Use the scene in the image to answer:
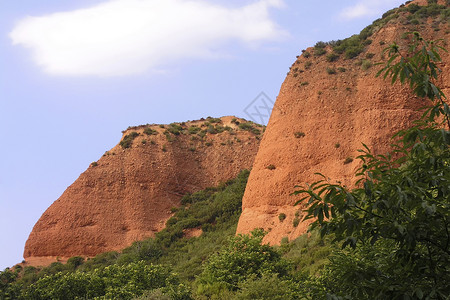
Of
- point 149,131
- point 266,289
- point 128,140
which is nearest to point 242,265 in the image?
point 266,289

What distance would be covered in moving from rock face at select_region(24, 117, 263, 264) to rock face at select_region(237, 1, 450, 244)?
52.5ft

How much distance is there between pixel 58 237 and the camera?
147 ft

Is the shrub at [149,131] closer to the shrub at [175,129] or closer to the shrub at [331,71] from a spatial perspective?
the shrub at [175,129]

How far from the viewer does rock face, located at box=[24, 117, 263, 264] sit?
44469 mm

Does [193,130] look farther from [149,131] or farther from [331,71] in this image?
[331,71]

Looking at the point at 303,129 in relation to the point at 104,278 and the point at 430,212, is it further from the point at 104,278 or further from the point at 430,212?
the point at 430,212

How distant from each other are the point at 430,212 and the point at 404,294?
3.53 feet

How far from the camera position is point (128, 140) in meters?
52.1

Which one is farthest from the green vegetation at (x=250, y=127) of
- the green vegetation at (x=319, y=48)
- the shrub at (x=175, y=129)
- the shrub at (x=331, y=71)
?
the shrub at (x=331, y=71)

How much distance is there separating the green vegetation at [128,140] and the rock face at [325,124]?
67.9 ft

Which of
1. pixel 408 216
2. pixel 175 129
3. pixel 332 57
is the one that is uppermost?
pixel 175 129

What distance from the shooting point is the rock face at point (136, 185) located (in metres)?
44.5

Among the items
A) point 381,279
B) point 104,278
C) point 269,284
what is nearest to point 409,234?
point 381,279

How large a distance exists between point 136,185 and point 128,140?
594cm
